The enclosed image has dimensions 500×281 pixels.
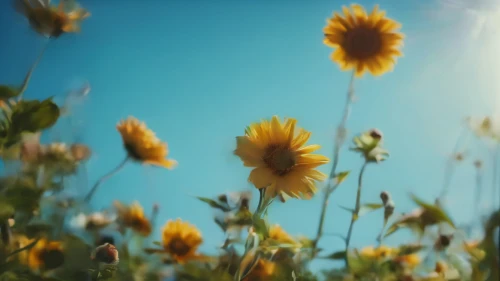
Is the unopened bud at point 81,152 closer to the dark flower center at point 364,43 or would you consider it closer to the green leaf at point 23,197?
the green leaf at point 23,197

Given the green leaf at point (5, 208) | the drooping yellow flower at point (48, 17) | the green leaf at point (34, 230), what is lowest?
the green leaf at point (34, 230)

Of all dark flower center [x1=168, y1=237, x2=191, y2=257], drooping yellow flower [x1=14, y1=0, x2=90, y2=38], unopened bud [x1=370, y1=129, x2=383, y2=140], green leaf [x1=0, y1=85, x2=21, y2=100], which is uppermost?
drooping yellow flower [x1=14, y1=0, x2=90, y2=38]

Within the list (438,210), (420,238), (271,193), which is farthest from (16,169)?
(420,238)

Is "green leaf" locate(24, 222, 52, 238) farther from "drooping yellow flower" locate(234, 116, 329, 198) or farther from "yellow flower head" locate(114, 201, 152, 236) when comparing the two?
"yellow flower head" locate(114, 201, 152, 236)

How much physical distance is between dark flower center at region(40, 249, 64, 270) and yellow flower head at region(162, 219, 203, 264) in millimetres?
391

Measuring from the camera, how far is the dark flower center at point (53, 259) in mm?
475

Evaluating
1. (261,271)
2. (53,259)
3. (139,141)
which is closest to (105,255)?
(53,259)

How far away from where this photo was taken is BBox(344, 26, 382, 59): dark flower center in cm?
109

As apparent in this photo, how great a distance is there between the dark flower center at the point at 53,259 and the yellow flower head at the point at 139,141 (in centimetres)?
53

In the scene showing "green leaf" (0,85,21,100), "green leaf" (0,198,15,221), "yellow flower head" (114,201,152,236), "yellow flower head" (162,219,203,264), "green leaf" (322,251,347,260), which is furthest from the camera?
"yellow flower head" (114,201,152,236)

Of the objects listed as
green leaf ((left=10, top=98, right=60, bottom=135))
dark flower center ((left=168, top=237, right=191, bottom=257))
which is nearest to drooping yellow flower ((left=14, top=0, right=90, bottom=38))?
green leaf ((left=10, top=98, right=60, bottom=135))

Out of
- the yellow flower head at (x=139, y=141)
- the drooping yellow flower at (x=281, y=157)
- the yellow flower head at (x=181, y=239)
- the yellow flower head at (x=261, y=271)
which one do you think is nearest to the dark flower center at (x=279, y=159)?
the drooping yellow flower at (x=281, y=157)

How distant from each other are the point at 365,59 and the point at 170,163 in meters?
0.53

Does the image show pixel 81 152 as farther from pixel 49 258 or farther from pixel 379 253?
pixel 379 253
